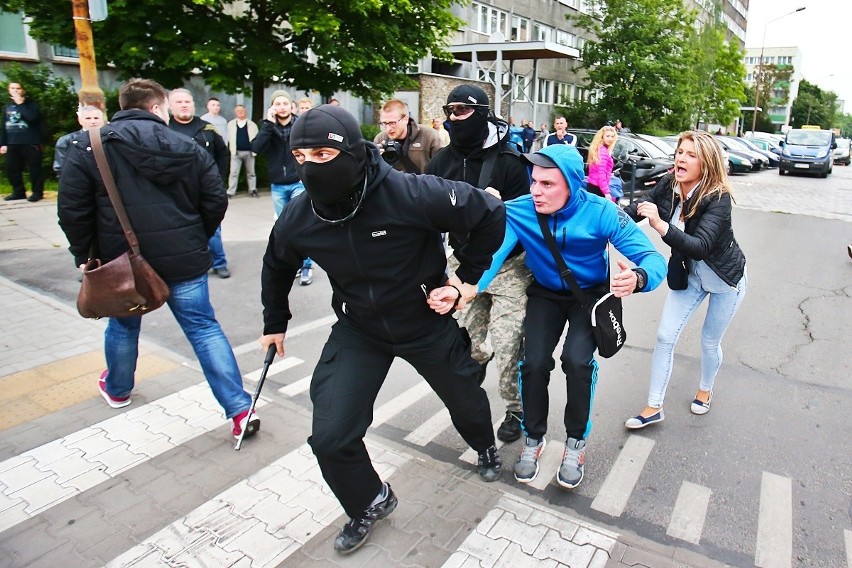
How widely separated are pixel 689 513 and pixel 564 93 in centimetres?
4202

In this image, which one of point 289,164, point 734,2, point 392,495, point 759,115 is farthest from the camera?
point 734,2

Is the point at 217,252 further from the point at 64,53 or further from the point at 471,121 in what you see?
the point at 64,53

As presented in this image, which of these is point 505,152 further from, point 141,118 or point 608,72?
point 608,72

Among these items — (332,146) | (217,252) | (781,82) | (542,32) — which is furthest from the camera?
(781,82)

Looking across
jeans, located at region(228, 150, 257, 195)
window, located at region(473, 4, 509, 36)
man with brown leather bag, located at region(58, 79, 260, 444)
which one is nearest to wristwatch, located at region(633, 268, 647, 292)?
man with brown leather bag, located at region(58, 79, 260, 444)

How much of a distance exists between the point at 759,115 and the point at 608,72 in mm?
52255

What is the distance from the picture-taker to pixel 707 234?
3.64 meters

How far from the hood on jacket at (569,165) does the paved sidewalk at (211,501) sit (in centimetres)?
160

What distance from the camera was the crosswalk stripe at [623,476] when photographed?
10.8 ft

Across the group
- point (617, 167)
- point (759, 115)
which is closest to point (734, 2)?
point (759, 115)

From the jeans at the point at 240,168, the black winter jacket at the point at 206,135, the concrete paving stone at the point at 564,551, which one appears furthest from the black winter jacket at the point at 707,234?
the jeans at the point at 240,168

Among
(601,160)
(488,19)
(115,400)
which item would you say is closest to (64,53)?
(601,160)

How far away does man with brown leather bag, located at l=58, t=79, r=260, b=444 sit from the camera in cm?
346

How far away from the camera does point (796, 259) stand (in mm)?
9594
